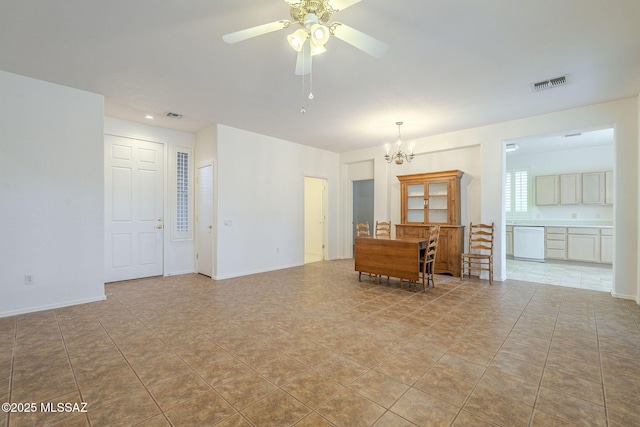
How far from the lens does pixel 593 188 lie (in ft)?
20.7

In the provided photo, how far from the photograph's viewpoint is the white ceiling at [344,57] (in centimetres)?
214

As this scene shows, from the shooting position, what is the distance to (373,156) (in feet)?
21.6

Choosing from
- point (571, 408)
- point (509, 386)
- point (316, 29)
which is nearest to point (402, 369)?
point (509, 386)

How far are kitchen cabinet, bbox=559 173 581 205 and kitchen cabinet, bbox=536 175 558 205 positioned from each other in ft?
0.37

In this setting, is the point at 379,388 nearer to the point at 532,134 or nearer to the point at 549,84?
the point at 549,84

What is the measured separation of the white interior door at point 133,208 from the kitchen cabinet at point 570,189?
8.88 m

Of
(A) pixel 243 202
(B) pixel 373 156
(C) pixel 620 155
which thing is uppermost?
(B) pixel 373 156

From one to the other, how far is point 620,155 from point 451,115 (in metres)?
2.27

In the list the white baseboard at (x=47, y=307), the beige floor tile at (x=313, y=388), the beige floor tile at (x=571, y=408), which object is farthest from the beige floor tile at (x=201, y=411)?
the white baseboard at (x=47, y=307)

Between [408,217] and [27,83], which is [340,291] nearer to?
[408,217]

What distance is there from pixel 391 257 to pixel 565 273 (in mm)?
3777

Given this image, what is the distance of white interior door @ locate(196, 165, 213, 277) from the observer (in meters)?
5.06

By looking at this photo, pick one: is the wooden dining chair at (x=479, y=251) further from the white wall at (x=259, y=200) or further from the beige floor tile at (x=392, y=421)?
the beige floor tile at (x=392, y=421)

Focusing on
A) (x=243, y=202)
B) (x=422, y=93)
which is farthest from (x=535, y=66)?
(x=243, y=202)
